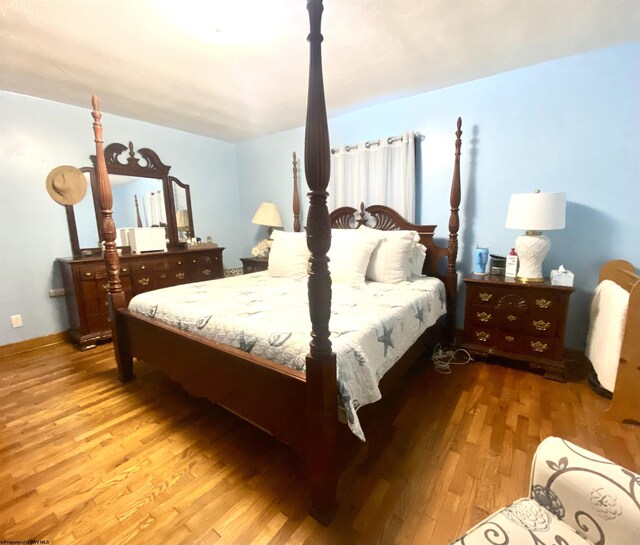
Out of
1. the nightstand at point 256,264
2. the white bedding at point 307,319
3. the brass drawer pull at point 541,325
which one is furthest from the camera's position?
the nightstand at point 256,264

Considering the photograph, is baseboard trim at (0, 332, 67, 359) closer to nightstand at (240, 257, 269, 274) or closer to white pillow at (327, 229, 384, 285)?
nightstand at (240, 257, 269, 274)

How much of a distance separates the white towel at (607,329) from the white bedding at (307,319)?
979 mm

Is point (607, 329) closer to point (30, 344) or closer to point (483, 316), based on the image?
point (483, 316)

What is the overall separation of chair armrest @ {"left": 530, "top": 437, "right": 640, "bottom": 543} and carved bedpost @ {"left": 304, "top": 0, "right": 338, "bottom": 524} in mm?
643

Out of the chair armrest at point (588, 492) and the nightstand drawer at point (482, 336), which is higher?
the chair armrest at point (588, 492)

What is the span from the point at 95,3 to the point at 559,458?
8.96 feet

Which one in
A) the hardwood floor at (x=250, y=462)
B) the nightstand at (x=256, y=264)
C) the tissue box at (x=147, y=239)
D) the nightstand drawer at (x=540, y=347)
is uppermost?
the tissue box at (x=147, y=239)

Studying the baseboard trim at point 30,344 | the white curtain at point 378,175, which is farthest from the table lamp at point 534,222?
the baseboard trim at point 30,344

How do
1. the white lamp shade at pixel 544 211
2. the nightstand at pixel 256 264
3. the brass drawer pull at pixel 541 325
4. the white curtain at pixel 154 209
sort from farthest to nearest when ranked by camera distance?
the nightstand at pixel 256 264 < the white curtain at pixel 154 209 < the brass drawer pull at pixel 541 325 < the white lamp shade at pixel 544 211

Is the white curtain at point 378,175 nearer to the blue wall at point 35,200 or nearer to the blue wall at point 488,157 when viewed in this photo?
the blue wall at point 488,157

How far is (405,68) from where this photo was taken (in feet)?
7.35

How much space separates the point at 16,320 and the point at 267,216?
263 centimetres

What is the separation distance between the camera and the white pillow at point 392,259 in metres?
2.37

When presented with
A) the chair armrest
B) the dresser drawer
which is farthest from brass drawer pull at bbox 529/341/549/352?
the chair armrest
